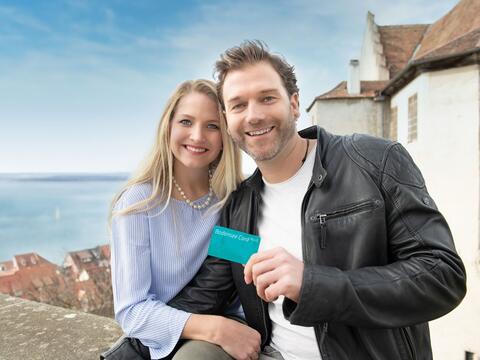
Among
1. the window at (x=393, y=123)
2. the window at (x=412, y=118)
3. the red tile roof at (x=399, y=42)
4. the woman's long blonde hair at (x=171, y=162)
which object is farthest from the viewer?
the red tile roof at (x=399, y=42)

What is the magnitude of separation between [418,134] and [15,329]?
11.2 metres

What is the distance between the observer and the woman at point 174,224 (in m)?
1.72

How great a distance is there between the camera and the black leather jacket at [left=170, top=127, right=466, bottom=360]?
1.31 metres

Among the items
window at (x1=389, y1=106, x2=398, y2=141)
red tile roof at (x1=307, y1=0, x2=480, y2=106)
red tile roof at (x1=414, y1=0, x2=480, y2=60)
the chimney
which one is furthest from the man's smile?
the chimney

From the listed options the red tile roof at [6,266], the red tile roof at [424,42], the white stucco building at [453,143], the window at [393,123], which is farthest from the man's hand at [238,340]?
the window at [393,123]

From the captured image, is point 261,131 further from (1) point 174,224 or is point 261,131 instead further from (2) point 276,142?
(1) point 174,224

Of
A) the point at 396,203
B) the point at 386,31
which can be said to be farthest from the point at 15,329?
the point at 386,31

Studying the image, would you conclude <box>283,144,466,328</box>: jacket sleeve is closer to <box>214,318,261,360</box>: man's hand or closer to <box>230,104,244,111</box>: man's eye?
<box>214,318,261,360</box>: man's hand

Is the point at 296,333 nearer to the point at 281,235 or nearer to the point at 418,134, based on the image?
the point at 281,235

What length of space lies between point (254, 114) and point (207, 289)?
2.84 ft

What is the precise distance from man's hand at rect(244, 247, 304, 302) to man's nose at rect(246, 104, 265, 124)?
2.42ft

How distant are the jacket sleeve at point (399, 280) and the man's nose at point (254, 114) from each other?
0.63m

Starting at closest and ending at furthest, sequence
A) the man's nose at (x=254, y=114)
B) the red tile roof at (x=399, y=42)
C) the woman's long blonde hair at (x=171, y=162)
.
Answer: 1. the man's nose at (x=254, y=114)
2. the woman's long blonde hair at (x=171, y=162)
3. the red tile roof at (x=399, y=42)

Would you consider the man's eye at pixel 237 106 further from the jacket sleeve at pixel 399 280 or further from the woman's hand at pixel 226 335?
the woman's hand at pixel 226 335
